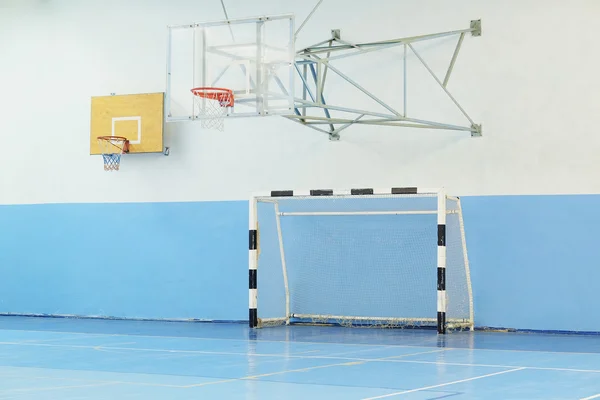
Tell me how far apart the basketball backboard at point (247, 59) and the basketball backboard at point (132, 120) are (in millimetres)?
3315

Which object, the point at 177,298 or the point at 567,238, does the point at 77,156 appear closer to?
the point at 177,298

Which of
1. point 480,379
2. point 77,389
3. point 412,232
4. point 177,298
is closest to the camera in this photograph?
point 77,389

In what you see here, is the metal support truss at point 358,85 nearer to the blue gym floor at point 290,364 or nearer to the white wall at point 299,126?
the white wall at point 299,126

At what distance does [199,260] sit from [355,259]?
3.07 metres

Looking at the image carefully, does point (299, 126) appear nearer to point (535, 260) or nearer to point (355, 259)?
point (355, 259)

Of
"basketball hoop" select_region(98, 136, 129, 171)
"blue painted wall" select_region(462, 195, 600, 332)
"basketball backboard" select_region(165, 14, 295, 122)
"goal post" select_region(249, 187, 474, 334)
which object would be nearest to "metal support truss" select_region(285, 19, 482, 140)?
"basketball backboard" select_region(165, 14, 295, 122)

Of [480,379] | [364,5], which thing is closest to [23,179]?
[364,5]

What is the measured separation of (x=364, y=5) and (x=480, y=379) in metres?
9.01

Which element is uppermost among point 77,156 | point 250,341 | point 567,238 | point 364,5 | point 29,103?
point 364,5

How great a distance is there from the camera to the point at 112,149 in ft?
55.6

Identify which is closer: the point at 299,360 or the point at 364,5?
the point at 299,360

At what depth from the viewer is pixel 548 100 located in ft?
46.9

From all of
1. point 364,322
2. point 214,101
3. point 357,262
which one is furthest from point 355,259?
point 214,101

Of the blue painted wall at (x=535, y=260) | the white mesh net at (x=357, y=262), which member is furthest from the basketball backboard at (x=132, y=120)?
the blue painted wall at (x=535, y=260)
